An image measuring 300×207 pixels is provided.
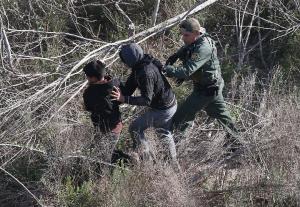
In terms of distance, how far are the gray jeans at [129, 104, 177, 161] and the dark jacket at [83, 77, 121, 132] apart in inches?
7.8

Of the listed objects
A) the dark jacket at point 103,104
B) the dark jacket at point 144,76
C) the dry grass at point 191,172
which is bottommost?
the dry grass at point 191,172

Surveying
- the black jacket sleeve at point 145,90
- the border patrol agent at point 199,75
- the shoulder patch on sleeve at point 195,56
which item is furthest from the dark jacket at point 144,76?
the shoulder patch on sleeve at point 195,56

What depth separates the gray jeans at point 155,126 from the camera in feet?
17.3

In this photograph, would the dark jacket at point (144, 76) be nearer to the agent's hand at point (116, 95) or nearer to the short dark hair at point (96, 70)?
the agent's hand at point (116, 95)

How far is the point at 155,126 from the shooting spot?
5.36 m

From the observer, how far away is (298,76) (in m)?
7.42

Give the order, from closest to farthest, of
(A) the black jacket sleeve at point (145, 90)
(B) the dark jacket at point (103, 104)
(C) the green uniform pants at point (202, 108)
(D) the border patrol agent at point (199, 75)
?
(A) the black jacket sleeve at point (145, 90), (B) the dark jacket at point (103, 104), (D) the border patrol agent at point (199, 75), (C) the green uniform pants at point (202, 108)

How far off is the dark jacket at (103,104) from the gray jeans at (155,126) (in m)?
0.20

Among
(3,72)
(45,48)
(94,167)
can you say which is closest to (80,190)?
(94,167)

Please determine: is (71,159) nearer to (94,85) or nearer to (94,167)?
(94,167)

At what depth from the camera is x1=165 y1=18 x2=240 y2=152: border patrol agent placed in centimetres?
518

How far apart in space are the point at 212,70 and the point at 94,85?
3.50 feet

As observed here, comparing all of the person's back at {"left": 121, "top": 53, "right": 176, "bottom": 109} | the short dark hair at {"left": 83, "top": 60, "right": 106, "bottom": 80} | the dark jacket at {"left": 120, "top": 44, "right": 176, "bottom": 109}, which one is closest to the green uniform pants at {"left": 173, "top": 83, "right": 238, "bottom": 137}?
the person's back at {"left": 121, "top": 53, "right": 176, "bottom": 109}

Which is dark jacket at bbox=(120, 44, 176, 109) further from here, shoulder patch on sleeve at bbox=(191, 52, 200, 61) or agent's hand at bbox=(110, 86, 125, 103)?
shoulder patch on sleeve at bbox=(191, 52, 200, 61)
